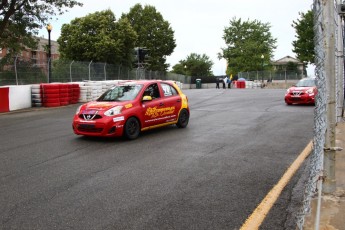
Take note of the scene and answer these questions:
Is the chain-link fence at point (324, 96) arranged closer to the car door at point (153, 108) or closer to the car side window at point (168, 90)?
the car door at point (153, 108)

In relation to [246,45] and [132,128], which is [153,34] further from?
[132,128]

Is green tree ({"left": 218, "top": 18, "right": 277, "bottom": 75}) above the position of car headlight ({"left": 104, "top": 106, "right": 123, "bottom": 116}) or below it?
above

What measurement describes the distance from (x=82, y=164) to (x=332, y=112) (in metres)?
4.29

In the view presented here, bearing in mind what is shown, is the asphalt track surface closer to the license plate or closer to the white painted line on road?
the white painted line on road

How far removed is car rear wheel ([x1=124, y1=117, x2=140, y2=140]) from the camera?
916 centimetres

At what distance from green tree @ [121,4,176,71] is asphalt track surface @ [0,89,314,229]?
5738cm

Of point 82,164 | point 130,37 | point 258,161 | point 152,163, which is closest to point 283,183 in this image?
point 258,161

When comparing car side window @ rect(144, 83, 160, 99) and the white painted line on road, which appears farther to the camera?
car side window @ rect(144, 83, 160, 99)

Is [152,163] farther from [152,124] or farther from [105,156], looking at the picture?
[152,124]

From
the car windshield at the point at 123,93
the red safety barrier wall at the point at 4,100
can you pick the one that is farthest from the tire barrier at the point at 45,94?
the car windshield at the point at 123,93

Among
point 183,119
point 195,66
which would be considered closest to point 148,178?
point 183,119

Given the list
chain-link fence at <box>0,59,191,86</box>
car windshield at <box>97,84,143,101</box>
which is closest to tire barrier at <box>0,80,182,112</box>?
chain-link fence at <box>0,59,191,86</box>

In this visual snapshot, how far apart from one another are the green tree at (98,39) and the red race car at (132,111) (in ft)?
131

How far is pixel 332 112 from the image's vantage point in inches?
171
